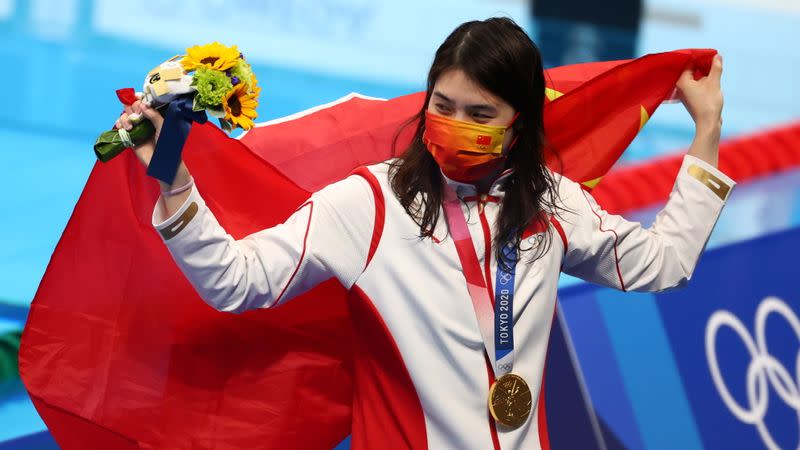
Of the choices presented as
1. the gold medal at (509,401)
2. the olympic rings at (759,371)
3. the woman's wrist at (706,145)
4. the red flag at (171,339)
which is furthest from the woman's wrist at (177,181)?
the olympic rings at (759,371)

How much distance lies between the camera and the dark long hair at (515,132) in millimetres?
2701

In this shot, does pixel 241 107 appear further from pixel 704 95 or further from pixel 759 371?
pixel 759 371

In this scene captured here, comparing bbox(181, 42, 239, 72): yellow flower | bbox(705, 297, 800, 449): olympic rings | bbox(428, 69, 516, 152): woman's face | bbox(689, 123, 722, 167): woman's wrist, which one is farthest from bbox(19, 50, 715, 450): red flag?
bbox(705, 297, 800, 449): olympic rings

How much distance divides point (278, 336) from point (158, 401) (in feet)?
0.95

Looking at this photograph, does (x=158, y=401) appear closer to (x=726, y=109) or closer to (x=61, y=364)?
(x=61, y=364)

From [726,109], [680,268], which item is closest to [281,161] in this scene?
[680,268]

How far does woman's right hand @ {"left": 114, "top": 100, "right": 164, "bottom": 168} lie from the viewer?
2.52m

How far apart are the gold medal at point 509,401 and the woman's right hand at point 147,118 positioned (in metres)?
0.80

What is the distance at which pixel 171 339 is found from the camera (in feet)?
9.66

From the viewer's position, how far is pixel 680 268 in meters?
3.01

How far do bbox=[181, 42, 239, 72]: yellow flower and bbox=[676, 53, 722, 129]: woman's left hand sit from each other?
1.13m

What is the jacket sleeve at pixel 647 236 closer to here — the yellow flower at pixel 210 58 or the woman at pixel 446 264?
the woman at pixel 446 264

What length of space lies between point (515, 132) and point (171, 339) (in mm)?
848

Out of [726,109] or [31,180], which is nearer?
[31,180]
